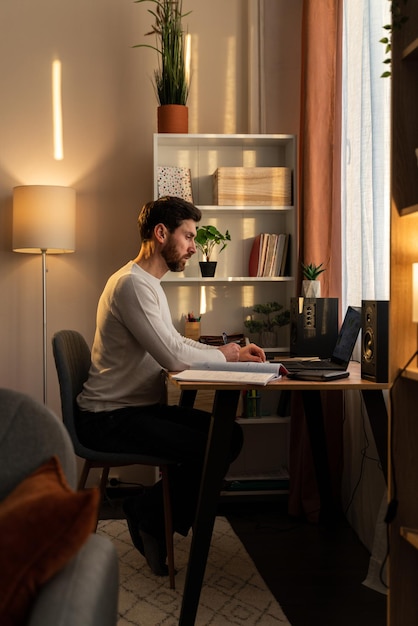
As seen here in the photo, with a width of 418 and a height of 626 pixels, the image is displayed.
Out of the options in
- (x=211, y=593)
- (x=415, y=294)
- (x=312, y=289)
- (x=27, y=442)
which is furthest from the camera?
(x=312, y=289)

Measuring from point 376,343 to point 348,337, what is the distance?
40 centimetres

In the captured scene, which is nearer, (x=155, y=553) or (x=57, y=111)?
(x=155, y=553)

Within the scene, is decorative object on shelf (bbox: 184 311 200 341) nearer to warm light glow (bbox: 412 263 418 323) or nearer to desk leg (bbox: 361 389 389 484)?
desk leg (bbox: 361 389 389 484)

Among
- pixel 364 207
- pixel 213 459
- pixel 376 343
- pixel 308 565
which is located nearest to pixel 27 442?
pixel 213 459

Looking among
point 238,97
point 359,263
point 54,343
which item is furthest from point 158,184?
point 54,343

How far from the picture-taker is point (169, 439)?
2.66 m

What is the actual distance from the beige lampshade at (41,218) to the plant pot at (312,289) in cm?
120

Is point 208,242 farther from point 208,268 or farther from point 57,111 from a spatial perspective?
point 57,111

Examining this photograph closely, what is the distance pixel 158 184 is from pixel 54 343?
1300 mm

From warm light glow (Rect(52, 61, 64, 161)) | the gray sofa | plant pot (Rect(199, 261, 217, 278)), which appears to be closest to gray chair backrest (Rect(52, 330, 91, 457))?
plant pot (Rect(199, 261, 217, 278))

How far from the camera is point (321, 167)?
356 cm

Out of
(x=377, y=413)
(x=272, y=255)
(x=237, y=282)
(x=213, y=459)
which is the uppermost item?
(x=272, y=255)

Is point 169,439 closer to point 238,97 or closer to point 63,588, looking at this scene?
point 63,588

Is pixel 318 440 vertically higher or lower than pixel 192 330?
lower
